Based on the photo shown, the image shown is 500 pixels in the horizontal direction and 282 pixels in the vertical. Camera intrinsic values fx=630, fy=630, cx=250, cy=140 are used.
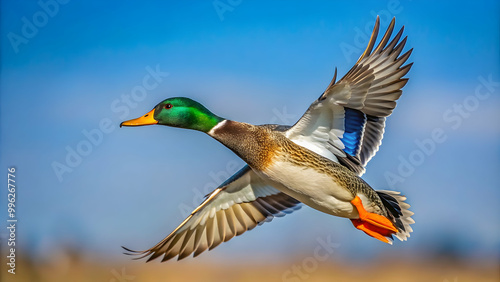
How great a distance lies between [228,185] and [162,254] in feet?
3.47

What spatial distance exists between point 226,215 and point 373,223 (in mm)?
1816

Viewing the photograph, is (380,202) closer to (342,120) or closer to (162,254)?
(342,120)

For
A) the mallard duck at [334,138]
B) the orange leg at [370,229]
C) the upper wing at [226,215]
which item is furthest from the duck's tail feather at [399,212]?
the upper wing at [226,215]

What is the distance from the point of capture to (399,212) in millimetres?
6516

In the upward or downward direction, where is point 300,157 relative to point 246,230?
upward

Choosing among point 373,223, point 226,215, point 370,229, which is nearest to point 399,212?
point 370,229

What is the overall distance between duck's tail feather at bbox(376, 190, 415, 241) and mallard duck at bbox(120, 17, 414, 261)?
0.01m

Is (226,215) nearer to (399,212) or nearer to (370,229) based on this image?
(370,229)

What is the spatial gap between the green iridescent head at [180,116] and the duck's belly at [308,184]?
73 cm

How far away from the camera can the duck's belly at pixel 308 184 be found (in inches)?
221

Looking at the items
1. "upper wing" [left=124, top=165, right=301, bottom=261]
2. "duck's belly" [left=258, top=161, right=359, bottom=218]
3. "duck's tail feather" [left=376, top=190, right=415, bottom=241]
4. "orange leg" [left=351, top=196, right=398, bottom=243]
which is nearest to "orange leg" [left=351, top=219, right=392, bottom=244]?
"orange leg" [left=351, top=196, right=398, bottom=243]

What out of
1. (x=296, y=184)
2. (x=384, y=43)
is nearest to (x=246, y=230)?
(x=296, y=184)

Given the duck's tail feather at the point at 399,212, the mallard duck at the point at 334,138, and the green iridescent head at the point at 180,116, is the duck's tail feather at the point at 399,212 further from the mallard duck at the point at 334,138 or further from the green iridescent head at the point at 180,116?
the green iridescent head at the point at 180,116

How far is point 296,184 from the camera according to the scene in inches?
221
